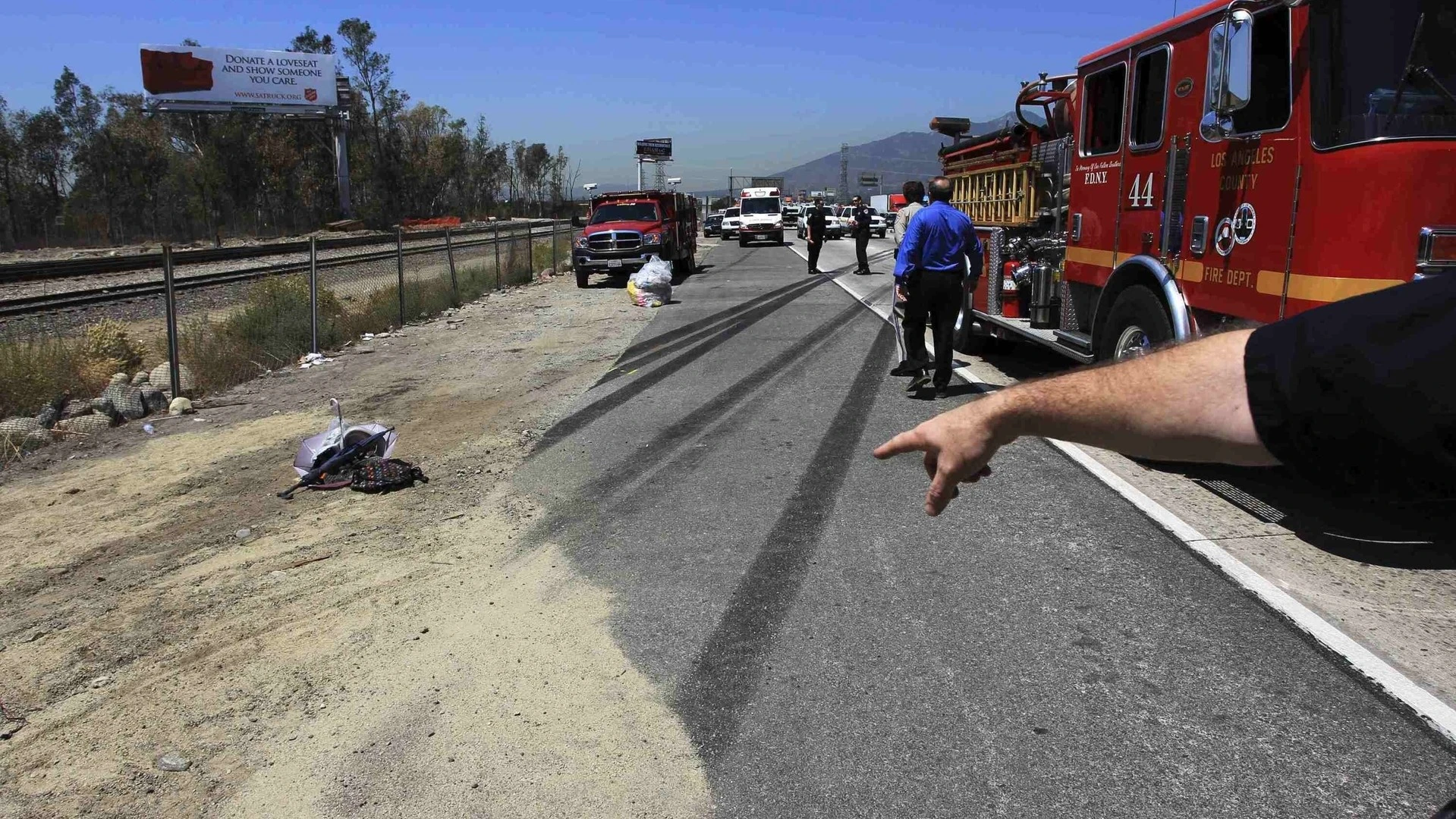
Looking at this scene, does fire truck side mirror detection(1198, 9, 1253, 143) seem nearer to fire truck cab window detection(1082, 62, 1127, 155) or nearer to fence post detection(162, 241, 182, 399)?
fire truck cab window detection(1082, 62, 1127, 155)

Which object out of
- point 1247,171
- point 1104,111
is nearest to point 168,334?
point 1104,111

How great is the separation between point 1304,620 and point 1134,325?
10.7 feet

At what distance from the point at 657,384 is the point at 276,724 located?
6.82 meters

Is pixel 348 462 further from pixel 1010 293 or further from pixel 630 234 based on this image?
pixel 630 234

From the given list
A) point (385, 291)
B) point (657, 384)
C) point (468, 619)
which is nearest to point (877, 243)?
point (385, 291)

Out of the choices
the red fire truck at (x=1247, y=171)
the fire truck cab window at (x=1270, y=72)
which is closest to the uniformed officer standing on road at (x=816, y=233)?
the red fire truck at (x=1247, y=171)

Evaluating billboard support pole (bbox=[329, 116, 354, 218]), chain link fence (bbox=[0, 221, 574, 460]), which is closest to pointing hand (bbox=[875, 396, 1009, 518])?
chain link fence (bbox=[0, 221, 574, 460])

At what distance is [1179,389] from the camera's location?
1497mm

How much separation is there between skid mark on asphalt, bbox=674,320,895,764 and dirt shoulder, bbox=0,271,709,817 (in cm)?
14

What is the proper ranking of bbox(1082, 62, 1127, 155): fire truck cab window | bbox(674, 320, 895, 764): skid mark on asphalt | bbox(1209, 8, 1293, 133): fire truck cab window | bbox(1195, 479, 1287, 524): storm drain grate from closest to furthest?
bbox(674, 320, 895, 764): skid mark on asphalt
bbox(1195, 479, 1287, 524): storm drain grate
bbox(1209, 8, 1293, 133): fire truck cab window
bbox(1082, 62, 1127, 155): fire truck cab window

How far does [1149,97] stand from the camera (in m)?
7.16

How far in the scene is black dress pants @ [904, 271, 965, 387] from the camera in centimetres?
885

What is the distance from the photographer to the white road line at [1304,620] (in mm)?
3355

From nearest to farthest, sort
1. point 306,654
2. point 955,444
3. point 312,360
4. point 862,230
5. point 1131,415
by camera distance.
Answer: point 1131,415
point 955,444
point 306,654
point 312,360
point 862,230
